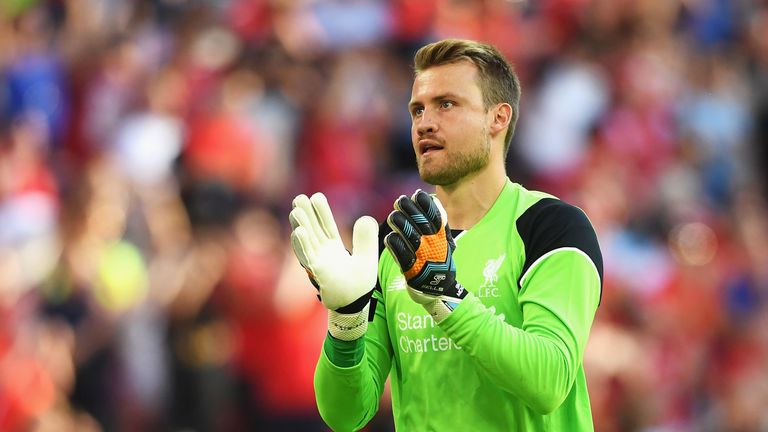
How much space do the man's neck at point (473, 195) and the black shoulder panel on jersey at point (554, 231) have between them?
16 centimetres

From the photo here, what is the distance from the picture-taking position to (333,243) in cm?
302

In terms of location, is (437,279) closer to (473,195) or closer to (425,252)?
(425,252)

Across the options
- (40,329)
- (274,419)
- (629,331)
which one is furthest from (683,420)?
(40,329)

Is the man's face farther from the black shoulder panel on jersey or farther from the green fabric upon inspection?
the green fabric

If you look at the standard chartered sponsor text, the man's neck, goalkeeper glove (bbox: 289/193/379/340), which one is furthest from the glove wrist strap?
the man's neck

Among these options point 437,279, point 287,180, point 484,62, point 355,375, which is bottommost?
point 355,375

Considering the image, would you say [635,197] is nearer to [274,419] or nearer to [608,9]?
[608,9]

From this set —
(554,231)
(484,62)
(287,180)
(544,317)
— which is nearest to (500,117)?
(484,62)

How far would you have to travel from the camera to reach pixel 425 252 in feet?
9.14

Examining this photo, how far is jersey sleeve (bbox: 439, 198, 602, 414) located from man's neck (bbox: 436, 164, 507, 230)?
0.56 feet

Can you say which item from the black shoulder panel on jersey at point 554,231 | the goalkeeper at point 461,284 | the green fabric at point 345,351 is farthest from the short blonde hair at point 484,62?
the green fabric at point 345,351

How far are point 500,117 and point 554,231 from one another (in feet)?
1.51

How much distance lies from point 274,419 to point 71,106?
3218 millimetres

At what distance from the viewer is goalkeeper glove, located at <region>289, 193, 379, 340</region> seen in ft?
9.71
